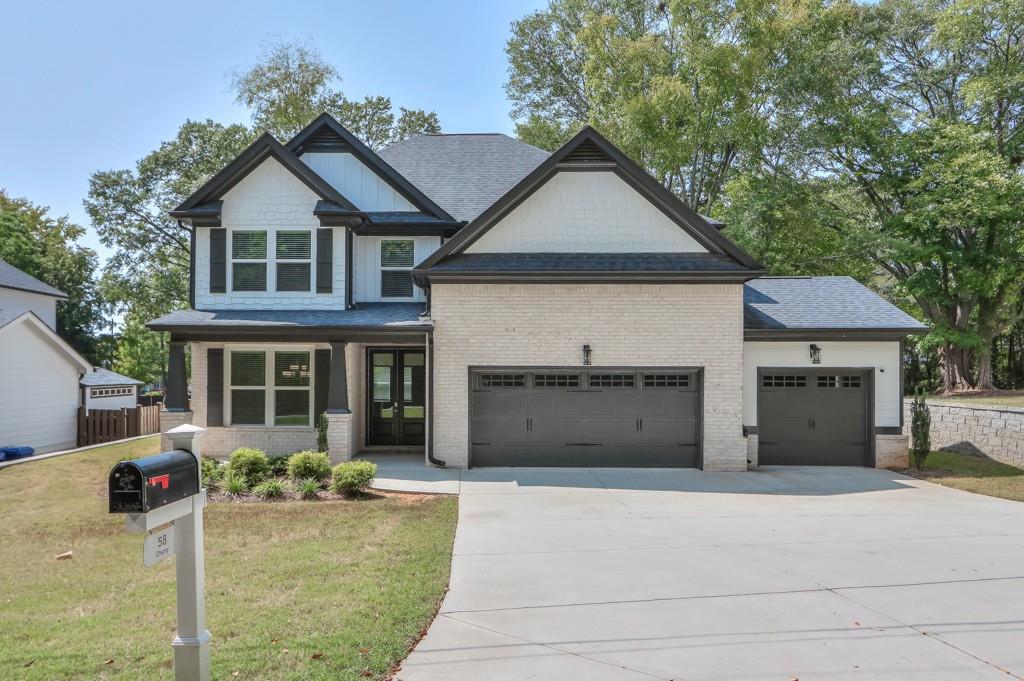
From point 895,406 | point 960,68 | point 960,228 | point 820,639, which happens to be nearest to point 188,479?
point 820,639

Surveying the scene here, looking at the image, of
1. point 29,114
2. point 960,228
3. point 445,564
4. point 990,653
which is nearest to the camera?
point 990,653

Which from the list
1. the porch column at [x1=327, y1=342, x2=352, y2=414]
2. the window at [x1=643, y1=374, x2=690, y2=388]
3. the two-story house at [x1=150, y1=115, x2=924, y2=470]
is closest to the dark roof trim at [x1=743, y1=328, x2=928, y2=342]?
the two-story house at [x1=150, y1=115, x2=924, y2=470]

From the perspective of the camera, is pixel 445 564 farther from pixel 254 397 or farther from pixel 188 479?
pixel 254 397

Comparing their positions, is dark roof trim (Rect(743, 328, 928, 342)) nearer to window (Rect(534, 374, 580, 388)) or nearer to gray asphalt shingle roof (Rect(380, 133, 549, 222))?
window (Rect(534, 374, 580, 388))

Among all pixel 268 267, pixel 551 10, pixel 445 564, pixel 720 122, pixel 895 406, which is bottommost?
pixel 445 564

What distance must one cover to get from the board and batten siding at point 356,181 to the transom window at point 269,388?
13.6 ft

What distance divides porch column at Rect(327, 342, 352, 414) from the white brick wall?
1.92 metres

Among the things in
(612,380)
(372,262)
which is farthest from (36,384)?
(612,380)

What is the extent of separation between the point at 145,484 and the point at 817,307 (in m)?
14.3

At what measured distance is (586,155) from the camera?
1352 centimetres

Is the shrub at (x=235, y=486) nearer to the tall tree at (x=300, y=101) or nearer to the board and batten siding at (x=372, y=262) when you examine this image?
the board and batten siding at (x=372, y=262)

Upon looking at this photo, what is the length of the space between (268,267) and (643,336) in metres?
8.65

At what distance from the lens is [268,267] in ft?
47.6

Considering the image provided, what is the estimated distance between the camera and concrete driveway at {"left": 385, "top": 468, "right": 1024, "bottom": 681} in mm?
4449
